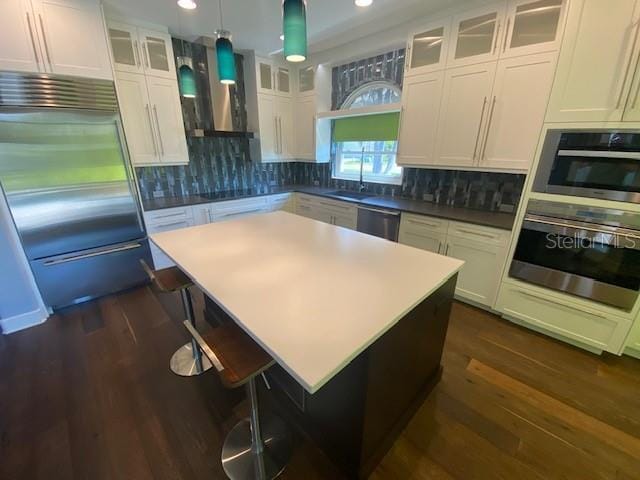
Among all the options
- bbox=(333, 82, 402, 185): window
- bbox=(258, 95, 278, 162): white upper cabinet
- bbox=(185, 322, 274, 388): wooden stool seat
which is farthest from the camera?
bbox=(258, 95, 278, 162): white upper cabinet

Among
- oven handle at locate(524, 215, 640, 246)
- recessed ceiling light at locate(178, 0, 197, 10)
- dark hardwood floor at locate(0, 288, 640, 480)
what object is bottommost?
dark hardwood floor at locate(0, 288, 640, 480)

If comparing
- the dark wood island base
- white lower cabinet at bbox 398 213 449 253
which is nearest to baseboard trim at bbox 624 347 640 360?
white lower cabinet at bbox 398 213 449 253

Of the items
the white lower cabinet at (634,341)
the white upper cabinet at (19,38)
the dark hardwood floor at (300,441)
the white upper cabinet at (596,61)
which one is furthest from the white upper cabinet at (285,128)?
the white lower cabinet at (634,341)

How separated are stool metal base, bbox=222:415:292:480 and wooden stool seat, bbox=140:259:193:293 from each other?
906 mm

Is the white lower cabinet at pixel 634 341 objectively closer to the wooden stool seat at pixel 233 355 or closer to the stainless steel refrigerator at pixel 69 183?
the wooden stool seat at pixel 233 355

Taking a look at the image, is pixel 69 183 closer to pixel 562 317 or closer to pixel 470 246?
pixel 470 246

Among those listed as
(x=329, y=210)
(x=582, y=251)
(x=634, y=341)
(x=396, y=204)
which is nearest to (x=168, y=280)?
(x=329, y=210)

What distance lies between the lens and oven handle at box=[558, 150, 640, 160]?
1640 mm

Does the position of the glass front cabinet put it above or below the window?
above

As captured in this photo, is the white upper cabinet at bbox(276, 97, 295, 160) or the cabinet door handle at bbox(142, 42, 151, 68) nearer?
the cabinet door handle at bbox(142, 42, 151, 68)

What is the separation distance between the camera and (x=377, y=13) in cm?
255

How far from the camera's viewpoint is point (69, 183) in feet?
7.66

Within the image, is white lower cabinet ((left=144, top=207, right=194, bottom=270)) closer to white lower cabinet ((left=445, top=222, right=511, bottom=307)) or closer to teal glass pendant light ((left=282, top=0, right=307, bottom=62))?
teal glass pendant light ((left=282, top=0, right=307, bottom=62))

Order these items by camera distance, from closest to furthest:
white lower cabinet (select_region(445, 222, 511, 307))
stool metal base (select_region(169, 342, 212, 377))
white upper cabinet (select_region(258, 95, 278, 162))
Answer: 1. stool metal base (select_region(169, 342, 212, 377))
2. white lower cabinet (select_region(445, 222, 511, 307))
3. white upper cabinet (select_region(258, 95, 278, 162))
